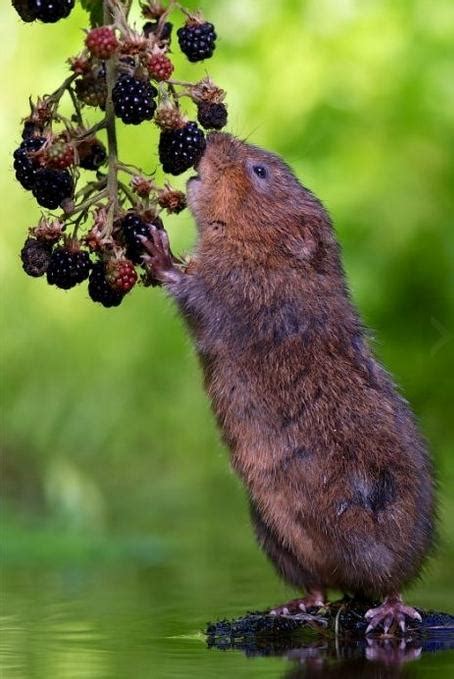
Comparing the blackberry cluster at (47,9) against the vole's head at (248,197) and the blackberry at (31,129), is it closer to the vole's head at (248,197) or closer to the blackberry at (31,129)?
the blackberry at (31,129)

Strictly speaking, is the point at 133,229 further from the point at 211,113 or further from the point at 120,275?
the point at 211,113

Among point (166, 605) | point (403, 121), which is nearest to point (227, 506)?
point (403, 121)

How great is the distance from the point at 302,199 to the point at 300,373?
67 centimetres

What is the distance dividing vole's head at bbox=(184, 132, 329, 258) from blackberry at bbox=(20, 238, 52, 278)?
1031 mm

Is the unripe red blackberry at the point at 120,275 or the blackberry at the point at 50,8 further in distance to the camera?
the unripe red blackberry at the point at 120,275

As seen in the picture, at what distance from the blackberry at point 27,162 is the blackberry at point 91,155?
20 cm

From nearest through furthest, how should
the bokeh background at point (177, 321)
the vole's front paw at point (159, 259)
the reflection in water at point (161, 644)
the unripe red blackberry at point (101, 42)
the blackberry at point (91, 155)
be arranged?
the unripe red blackberry at point (101, 42), the reflection in water at point (161, 644), the blackberry at point (91, 155), the vole's front paw at point (159, 259), the bokeh background at point (177, 321)

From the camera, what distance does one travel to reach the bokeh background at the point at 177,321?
8.39m

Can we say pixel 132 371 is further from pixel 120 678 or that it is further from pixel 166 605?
pixel 120 678

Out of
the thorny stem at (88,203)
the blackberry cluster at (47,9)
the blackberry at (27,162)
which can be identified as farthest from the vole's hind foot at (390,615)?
the blackberry cluster at (47,9)

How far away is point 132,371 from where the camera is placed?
30.4ft


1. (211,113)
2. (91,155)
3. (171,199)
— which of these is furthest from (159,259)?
(211,113)

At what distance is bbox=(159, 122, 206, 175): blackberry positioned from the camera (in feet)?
13.3

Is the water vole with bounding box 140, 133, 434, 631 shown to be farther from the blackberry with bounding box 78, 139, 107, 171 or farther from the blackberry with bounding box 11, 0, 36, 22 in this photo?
the blackberry with bounding box 11, 0, 36, 22
